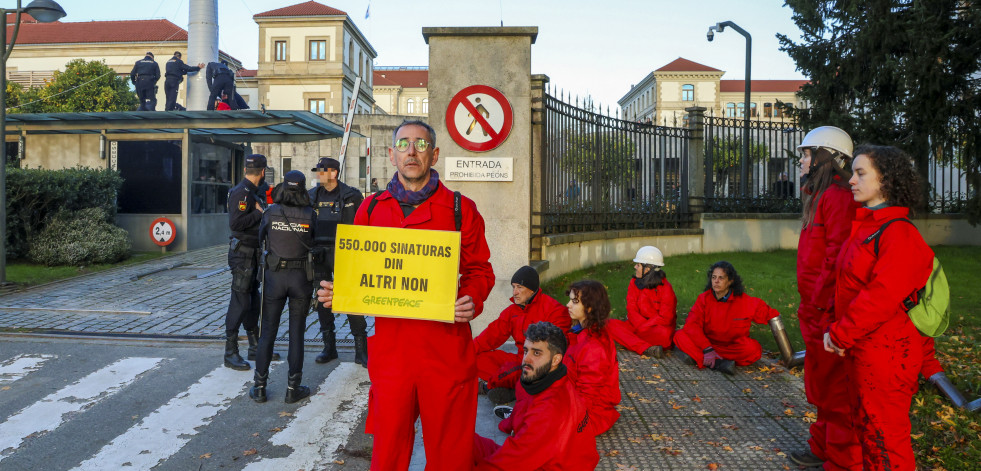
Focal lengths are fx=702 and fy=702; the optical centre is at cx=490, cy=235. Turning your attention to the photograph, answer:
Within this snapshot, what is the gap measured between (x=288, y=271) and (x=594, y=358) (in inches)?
106

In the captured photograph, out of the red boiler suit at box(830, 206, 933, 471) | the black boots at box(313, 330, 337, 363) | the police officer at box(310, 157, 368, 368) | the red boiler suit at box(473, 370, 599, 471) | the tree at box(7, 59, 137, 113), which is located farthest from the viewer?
the tree at box(7, 59, 137, 113)

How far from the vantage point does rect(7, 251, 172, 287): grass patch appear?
1252cm

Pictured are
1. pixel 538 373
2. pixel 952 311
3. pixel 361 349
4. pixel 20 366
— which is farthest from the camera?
pixel 952 311

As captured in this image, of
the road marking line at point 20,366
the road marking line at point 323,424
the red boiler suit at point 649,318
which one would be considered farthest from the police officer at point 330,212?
the road marking line at point 20,366

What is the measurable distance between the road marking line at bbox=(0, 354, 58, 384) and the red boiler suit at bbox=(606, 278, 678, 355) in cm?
563

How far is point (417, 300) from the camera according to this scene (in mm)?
3229

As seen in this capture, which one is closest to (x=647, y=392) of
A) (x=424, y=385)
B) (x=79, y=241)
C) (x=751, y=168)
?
(x=424, y=385)

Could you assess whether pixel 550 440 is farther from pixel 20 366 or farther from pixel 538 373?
pixel 20 366

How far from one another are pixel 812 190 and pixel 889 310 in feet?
4.28

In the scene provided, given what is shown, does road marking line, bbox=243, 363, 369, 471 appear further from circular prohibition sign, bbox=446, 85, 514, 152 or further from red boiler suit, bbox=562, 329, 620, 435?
circular prohibition sign, bbox=446, 85, 514, 152

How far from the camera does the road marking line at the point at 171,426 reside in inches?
179

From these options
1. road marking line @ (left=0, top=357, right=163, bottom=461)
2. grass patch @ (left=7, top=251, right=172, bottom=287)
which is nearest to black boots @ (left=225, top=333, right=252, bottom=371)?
road marking line @ (left=0, top=357, right=163, bottom=461)

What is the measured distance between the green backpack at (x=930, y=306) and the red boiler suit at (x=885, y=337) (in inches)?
1.6

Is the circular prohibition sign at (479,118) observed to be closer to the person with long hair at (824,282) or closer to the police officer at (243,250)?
the police officer at (243,250)
